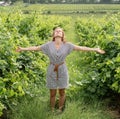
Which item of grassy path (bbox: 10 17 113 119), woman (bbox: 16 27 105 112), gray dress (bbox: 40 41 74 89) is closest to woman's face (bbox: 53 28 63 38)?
woman (bbox: 16 27 105 112)

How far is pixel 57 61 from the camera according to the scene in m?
6.51

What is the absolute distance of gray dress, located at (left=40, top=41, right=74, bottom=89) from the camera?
646 cm

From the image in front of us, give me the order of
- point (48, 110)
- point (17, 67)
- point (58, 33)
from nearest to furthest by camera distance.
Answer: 1. point (58, 33)
2. point (48, 110)
3. point (17, 67)

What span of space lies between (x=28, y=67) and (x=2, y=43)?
1.82 m

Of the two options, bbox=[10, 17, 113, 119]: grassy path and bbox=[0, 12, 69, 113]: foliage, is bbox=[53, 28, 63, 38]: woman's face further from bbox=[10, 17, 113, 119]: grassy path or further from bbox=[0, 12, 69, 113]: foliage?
bbox=[10, 17, 113, 119]: grassy path

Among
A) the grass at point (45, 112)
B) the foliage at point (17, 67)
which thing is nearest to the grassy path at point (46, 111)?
the grass at point (45, 112)

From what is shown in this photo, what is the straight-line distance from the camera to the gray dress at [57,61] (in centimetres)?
646

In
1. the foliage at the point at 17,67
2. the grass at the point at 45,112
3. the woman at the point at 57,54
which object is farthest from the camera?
the woman at the point at 57,54

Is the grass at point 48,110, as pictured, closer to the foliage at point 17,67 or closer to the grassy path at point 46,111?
the grassy path at point 46,111

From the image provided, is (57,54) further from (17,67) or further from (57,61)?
(17,67)

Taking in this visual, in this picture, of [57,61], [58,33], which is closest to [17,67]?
[57,61]

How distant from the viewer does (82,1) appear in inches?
3622

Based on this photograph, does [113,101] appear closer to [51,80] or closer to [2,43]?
[51,80]

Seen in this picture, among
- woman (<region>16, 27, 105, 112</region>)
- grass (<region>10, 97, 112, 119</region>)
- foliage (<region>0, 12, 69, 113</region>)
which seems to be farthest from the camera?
woman (<region>16, 27, 105, 112</region>)
